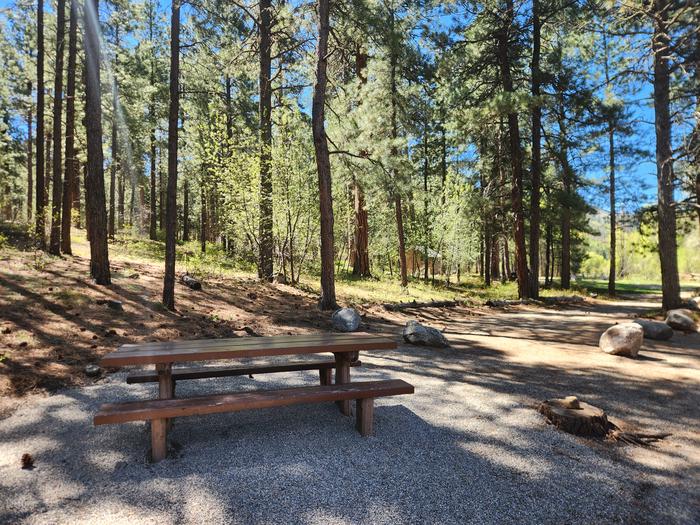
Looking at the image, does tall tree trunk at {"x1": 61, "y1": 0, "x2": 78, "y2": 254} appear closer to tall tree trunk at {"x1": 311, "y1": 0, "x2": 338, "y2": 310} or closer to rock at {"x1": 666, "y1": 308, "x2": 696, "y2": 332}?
tall tree trunk at {"x1": 311, "y1": 0, "x2": 338, "y2": 310}

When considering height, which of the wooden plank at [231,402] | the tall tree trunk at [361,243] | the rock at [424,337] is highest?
the tall tree trunk at [361,243]

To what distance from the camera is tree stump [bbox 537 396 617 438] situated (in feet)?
11.9

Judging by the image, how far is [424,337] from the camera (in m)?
7.16

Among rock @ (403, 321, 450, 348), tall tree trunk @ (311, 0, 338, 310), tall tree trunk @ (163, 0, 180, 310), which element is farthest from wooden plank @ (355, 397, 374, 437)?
tall tree trunk @ (311, 0, 338, 310)

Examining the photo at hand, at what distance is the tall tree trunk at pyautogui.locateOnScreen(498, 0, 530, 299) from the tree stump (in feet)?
38.8

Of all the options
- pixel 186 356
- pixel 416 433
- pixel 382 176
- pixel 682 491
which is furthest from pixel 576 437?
pixel 382 176

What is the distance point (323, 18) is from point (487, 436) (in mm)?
9414

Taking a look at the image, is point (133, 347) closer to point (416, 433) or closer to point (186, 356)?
point (186, 356)

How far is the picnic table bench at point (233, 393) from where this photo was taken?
2.71 m

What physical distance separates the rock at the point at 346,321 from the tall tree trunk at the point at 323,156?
52.1 inches

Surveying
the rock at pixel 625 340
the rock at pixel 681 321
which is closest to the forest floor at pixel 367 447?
the rock at pixel 625 340

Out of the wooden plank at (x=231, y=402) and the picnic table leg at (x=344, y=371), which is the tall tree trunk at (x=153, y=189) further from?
the wooden plank at (x=231, y=402)

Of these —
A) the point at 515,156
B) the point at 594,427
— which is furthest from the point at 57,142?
the point at 515,156

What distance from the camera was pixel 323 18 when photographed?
906 centimetres
